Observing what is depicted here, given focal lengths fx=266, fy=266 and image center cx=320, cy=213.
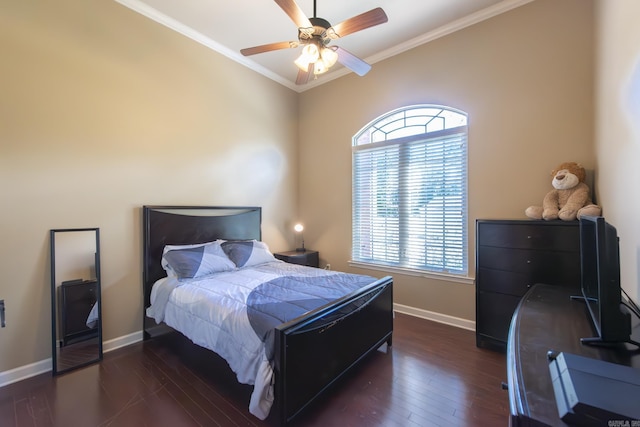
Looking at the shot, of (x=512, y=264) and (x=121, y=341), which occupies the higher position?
(x=512, y=264)

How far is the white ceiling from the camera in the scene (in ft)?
8.83

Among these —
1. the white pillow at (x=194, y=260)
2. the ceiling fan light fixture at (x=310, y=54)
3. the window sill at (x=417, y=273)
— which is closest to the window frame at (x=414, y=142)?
the window sill at (x=417, y=273)

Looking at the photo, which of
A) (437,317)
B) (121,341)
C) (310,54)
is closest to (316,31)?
(310,54)

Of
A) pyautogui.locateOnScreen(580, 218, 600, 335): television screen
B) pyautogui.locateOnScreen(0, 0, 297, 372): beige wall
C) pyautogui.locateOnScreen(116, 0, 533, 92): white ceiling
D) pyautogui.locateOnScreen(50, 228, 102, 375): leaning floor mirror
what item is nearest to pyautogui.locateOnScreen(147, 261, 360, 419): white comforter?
pyautogui.locateOnScreen(50, 228, 102, 375): leaning floor mirror

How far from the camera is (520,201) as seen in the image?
266 cm

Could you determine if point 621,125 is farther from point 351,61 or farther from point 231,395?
point 231,395

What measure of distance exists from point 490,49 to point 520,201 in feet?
5.34

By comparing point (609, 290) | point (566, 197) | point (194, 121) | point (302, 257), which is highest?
point (194, 121)

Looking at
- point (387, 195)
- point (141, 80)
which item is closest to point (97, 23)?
point (141, 80)

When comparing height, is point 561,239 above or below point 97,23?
below

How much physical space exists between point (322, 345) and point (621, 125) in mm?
2262

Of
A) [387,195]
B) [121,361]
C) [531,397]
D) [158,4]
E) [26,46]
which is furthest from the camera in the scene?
[387,195]

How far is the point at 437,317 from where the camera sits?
3.19m

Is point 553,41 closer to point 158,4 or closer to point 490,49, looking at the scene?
point 490,49
